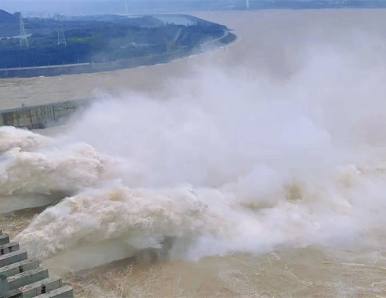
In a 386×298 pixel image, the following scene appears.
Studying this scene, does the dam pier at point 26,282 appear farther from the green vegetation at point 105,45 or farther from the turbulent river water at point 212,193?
the green vegetation at point 105,45

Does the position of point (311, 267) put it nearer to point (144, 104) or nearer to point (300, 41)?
point (144, 104)

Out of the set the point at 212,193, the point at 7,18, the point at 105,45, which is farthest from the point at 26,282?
the point at 7,18

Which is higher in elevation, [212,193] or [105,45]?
[212,193]

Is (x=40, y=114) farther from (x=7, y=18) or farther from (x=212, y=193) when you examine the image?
(x=7, y=18)

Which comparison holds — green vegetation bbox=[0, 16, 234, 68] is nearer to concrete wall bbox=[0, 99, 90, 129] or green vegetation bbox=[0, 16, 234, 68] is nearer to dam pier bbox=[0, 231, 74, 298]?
concrete wall bbox=[0, 99, 90, 129]

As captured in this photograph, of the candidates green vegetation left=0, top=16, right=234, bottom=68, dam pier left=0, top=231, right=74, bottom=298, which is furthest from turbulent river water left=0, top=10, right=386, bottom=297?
green vegetation left=0, top=16, right=234, bottom=68

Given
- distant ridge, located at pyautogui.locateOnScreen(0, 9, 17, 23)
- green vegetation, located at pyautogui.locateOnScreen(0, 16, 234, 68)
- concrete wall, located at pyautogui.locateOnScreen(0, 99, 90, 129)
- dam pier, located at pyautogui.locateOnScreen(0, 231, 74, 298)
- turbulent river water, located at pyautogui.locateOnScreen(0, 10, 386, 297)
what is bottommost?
distant ridge, located at pyautogui.locateOnScreen(0, 9, 17, 23)

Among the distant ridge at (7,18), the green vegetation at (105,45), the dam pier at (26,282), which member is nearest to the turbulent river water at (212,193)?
the dam pier at (26,282)
